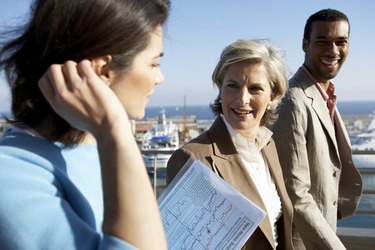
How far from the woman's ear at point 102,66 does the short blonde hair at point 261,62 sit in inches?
37.9

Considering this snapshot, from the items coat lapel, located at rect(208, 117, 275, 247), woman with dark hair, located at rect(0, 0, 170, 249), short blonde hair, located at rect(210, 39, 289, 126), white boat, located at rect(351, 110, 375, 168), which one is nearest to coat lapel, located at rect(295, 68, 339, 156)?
short blonde hair, located at rect(210, 39, 289, 126)

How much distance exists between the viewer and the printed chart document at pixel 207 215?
3.86ft

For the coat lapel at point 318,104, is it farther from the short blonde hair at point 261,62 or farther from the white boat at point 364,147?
the white boat at point 364,147

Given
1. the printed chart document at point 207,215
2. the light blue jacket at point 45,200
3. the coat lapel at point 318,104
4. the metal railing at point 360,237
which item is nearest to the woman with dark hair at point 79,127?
the light blue jacket at point 45,200

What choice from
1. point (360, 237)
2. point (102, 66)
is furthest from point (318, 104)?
point (360, 237)

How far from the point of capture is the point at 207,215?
1209mm

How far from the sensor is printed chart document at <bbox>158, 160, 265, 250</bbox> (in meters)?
1.18

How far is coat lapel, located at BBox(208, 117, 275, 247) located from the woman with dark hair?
0.70 meters

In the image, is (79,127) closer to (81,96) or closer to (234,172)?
(81,96)

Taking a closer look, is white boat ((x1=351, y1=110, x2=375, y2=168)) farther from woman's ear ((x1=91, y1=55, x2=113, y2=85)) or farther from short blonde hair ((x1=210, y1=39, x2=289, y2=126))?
woman's ear ((x1=91, y1=55, x2=113, y2=85))

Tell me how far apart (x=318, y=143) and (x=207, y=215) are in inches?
36.3

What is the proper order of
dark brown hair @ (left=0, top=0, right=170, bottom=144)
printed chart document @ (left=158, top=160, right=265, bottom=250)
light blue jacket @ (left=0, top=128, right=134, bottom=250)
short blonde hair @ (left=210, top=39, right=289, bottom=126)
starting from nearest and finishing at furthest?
light blue jacket @ (left=0, top=128, right=134, bottom=250)
dark brown hair @ (left=0, top=0, right=170, bottom=144)
printed chart document @ (left=158, top=160, right=265, bottom=250)
short blonde hair @ (left=210, top=39, right=289, bottom=126)

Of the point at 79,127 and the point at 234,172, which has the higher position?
the point at 79,127

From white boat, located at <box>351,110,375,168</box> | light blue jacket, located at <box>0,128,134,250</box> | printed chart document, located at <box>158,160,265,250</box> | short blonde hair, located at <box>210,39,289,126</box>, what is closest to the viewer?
light blue jacket, located at <box>0,128,134,250</box>
